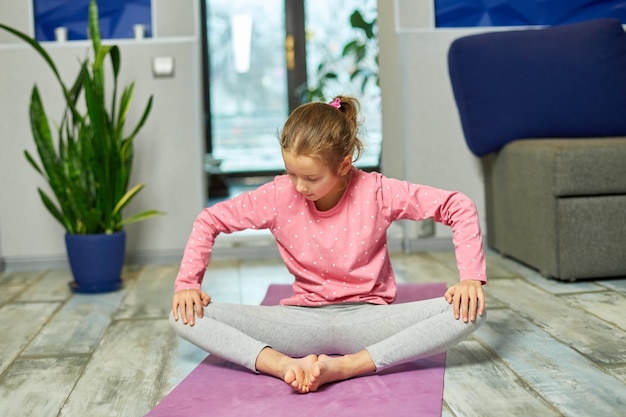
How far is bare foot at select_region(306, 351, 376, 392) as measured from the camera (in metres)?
1.74

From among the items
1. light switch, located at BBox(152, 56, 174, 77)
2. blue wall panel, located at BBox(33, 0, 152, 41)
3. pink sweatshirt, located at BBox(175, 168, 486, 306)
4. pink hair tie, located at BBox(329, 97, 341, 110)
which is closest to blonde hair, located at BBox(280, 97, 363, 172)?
pink hair tie, located at BBox(329, 97, 341, 110)

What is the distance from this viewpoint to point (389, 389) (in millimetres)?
1780

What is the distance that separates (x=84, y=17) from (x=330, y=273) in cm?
201

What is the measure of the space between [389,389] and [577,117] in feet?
6.30

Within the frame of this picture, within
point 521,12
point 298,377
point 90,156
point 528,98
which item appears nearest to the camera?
point 298,377

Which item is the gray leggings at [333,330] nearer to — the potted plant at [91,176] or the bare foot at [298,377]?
the bare foot at [298,377]

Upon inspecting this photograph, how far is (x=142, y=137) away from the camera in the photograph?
11.7ft

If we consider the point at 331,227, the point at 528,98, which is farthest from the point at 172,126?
the point at 331,227

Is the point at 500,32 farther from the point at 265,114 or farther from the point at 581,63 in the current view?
the point at 265,114

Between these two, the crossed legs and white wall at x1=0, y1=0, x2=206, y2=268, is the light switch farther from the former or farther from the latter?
the crossed legs

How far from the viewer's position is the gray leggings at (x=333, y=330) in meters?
1.85

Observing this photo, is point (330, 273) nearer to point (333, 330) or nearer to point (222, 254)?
point (333, 330)

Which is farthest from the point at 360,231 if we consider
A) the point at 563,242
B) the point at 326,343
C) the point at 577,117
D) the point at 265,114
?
the point at 265,114

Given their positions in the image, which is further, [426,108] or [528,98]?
[426,108]
